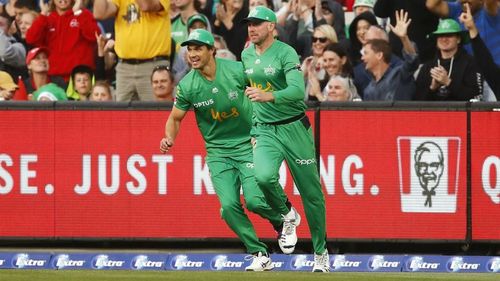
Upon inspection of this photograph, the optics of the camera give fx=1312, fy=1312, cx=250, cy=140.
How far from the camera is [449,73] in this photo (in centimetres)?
1578

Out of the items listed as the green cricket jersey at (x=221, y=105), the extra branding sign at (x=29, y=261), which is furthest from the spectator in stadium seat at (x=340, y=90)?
the extra branding sign at (x=29, y=261)

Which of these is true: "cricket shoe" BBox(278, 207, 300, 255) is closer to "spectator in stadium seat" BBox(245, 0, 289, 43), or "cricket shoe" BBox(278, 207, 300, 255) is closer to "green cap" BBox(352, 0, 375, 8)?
"spectator in stadium seat" BBox(245, 0, 289, 43)

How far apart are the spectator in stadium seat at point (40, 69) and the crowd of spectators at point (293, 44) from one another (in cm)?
2

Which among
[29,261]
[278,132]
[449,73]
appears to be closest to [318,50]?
[449,73]

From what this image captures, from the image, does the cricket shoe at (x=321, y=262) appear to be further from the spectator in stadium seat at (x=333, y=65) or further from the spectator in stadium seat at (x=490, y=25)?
the spectator in stadium seat at (x=490, y=25)

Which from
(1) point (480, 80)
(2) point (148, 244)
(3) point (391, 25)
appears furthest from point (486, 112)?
(2) point (148, 244)

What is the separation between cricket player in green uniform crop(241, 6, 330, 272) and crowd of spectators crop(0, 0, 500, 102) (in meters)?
2.84

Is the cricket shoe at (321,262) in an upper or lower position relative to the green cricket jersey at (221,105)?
lower

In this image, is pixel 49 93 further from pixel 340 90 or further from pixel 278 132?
pixel 278 132

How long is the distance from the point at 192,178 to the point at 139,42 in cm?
220

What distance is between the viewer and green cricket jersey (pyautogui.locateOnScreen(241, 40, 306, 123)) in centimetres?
1282

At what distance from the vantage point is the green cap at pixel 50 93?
16.6m

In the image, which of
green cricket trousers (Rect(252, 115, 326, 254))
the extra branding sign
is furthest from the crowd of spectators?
green cricket trousers (Rect(252, 115, 326, 254))

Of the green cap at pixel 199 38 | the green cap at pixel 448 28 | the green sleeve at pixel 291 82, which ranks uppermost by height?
the green cap at pixel 448 28
